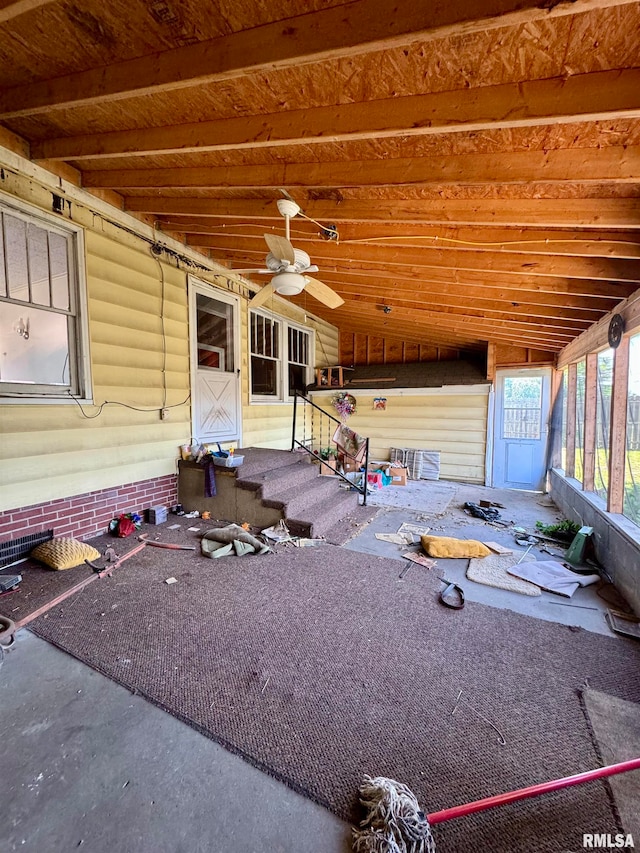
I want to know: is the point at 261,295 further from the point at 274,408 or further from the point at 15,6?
the point at 274,408

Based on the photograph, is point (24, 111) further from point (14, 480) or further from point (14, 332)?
point (14, 480)

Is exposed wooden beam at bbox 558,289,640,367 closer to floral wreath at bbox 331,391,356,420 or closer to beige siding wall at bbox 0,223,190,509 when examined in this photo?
floral wreath at bbox 331,391,356,420

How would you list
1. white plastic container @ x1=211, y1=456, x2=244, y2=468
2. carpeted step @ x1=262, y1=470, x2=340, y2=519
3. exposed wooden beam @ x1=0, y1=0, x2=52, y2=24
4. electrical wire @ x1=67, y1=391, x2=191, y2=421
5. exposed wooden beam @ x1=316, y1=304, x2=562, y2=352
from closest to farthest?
1. exposed wooden beam @ x1=0, y1=0, x2=52, y2=24
2. electrical wire @ x1=67, y1=391, x2=191, y2=421
3. carpeted step @ x1=262, y1=470, x2=340, y2=519
4. white plastic container @ x1=211, y1=456, x2=244, y2=468
5. exposed wooden beam @ x1=316, y1=304, x2=562, y2=352

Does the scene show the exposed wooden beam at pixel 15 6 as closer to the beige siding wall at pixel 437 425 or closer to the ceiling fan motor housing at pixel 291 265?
the ceiling fan motor housing at pixel 291 265

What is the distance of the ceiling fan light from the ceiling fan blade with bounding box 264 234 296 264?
0.40 ft

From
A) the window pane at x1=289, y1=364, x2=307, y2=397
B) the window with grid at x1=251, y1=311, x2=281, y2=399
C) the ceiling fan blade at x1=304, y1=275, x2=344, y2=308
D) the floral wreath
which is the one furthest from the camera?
the floral wreath

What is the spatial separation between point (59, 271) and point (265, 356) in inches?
138

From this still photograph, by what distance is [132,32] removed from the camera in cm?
186

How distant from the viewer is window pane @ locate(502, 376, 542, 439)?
648 cm

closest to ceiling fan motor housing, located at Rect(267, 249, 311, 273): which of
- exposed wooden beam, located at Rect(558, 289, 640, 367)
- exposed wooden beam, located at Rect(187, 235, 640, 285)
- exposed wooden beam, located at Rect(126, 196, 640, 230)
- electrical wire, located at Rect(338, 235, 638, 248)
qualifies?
exposed wooden beam, located at Rect(126, 196, 640, 230)

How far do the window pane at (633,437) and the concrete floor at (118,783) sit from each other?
12.2 feet

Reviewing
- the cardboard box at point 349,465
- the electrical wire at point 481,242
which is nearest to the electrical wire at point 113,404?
the electrical wire at point 481,242

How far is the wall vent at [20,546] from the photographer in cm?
306

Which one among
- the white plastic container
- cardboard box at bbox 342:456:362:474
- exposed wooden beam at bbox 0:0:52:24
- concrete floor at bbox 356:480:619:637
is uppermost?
exposed wooden beam at bbox 0:0:52:24
